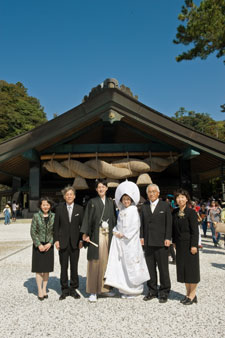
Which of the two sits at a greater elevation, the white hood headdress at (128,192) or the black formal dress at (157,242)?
the white hood headdress at (128,192)

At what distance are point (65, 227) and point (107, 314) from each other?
1.32 m

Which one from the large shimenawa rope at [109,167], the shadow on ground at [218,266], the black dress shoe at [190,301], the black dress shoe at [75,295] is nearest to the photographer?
the black dress shoe at [190,301]

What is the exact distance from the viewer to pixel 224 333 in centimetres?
260

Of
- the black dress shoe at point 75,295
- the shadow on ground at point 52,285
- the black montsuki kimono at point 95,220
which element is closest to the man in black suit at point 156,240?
the black montsuki kimono at point 95,220

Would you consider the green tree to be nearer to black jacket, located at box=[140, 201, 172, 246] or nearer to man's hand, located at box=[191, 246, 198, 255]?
black jacket, located at box=[140, 201, 172, 246]

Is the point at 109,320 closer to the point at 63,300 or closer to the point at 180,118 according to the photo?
the point at 63,300

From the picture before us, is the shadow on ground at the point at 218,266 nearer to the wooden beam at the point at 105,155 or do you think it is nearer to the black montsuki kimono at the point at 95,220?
the black montsuki kimono at the point at 95,220

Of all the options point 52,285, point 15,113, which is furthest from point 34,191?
point 15,113

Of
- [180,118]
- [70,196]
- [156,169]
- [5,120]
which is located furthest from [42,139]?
[180,118]

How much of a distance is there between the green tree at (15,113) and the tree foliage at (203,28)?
3010 centimetres

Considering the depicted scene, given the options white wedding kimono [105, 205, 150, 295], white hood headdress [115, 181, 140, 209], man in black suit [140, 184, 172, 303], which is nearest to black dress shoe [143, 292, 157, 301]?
man in black suit [140, 184, 172, 303]

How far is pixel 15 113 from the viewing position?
4094cm

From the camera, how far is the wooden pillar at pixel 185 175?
12.3 m

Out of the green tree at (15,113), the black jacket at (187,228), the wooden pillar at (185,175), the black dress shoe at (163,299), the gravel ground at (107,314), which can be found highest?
the green tree at (15,113)
